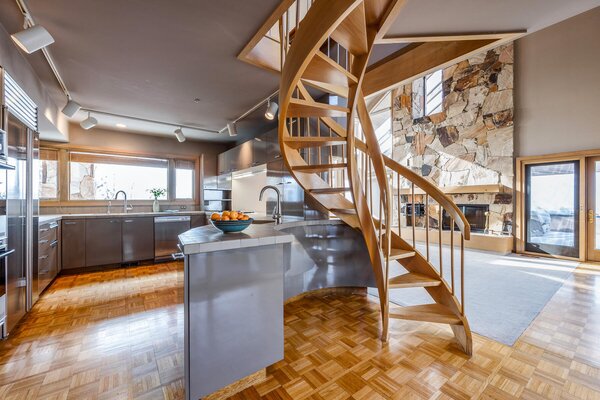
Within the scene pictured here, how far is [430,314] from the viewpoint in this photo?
1.98m

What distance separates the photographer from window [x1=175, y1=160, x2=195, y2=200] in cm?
539

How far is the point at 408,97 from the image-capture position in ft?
23.8

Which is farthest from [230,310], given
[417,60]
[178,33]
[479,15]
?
[417,60]

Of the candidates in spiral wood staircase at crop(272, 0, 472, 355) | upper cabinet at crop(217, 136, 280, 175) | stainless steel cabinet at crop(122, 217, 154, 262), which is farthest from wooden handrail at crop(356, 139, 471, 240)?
stainless steel cabinet at crop(122, 217, 154, 262)

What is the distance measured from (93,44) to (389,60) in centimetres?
299

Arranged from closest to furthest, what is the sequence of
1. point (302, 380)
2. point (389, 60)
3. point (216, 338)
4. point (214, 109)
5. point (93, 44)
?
point (216, 338)
point (302, 380)
point (93, 44)
point (389, 60)
point (214, 109)

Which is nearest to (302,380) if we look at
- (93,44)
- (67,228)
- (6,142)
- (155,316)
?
(155,316)

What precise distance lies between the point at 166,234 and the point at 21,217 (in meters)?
2.37

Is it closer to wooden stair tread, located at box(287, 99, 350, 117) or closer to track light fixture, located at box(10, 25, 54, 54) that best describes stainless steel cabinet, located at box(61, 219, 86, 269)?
track light fixture, located at box(10, 25, 54, 54)

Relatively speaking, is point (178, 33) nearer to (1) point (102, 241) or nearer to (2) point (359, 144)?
(2) point (359, 144)

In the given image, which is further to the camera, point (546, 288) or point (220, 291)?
point (546, 288)

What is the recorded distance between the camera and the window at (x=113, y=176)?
4488 mm

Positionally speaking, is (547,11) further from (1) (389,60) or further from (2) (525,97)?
(2) (525,97)

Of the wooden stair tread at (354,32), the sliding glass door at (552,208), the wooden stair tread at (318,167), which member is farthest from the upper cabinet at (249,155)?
the sliding glass door at (552,208)
